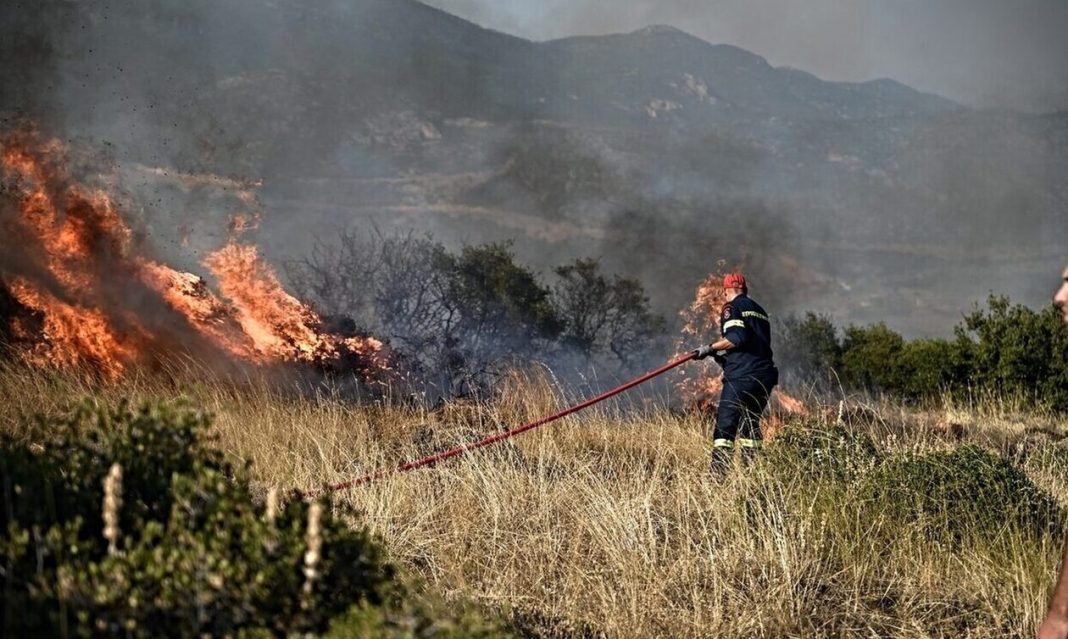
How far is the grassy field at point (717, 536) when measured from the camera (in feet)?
15.5

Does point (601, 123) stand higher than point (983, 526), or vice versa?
point (601, 123)

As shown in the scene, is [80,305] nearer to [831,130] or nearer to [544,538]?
[544,538]

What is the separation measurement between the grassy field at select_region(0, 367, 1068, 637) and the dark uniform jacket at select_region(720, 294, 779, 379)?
887 millimetres

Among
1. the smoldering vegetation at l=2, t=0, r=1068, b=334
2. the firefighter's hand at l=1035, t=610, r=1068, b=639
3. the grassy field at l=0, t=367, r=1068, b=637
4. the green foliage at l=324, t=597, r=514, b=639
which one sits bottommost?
the grassy field at l=0, t=367, r=1068, b=637

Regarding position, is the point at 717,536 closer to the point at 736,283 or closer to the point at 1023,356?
the point at 736,283

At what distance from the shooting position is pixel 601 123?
9694cm

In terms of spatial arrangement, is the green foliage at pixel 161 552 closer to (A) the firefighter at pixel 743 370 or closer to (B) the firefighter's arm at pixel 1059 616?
(B) the firefighter's arm at pixel 1059 616

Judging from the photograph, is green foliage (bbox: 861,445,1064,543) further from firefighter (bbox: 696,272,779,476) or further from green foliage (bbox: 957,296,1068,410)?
green foliage (bbox: 957,296,1068,410)

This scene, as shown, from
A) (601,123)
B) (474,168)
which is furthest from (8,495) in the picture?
(601,123)

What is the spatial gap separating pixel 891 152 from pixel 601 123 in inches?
995

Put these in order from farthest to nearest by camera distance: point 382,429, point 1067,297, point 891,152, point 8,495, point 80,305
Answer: point 891,152 < point 80,305 < point 382,429 < point 1067,297 < point 8,495

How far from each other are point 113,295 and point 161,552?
9.32 meters

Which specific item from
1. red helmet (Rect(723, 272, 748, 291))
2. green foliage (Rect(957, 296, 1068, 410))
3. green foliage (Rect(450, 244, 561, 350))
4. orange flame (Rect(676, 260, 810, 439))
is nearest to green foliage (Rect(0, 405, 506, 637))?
orange flame (Rect(676, 260, 810, 439))

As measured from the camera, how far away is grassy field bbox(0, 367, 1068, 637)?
4.72 metres
